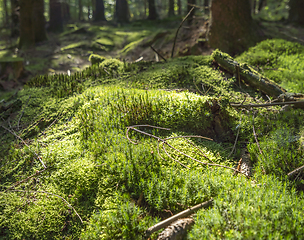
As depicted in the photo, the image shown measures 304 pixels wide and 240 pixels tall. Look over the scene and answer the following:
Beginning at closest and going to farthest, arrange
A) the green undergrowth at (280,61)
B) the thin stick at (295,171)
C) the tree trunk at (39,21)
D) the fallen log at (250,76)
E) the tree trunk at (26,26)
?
the thin stick at (295,171)
the fallen log at (250,76)
the green undergrowth at (280,61)
the tree trunk at (26,26)
the tree trunk at (39,21)

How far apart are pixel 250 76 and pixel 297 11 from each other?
11165 mm

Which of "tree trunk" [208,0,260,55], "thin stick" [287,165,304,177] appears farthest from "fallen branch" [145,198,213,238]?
"tree trunk" [208,0,260,55]

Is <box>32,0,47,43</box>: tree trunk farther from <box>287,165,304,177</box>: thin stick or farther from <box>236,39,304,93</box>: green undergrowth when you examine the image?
<box>287,165,304,177</box>: thin stick

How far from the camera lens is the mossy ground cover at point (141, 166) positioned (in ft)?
8.88

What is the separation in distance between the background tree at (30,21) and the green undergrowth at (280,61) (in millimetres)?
13103

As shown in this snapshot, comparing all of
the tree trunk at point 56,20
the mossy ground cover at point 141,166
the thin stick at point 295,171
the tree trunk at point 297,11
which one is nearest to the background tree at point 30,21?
the tree trunk at point 56,20

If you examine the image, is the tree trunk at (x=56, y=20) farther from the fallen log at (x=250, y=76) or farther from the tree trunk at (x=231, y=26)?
the fallen log at (x=250, y=76)

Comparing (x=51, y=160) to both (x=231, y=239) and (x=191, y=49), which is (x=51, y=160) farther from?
(x=191, y=49)

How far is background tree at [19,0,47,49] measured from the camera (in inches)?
532

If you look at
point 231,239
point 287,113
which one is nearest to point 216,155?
point 231,239

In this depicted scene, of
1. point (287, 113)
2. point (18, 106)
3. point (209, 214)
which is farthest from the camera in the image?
point (18, 106)

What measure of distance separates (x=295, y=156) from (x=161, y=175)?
7.75ft

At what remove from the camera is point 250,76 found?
5695 mm

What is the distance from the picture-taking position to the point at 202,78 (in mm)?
5980
